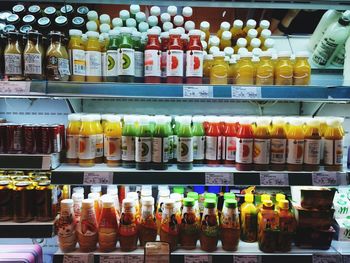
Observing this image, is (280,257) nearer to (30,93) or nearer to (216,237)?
(216,237)

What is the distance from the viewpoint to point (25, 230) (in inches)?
62.7

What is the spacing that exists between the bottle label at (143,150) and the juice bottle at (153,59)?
29 cm

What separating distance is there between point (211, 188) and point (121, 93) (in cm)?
90

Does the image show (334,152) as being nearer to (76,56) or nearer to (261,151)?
(261,151)

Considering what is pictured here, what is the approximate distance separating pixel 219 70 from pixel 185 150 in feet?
1.44

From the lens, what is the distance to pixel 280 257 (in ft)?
5.43

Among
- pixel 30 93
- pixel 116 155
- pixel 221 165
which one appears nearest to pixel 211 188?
pixel 221 165

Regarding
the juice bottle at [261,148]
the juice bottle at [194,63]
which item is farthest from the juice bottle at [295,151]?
the juice bottle at [194,63]

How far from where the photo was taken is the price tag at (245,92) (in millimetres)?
1514

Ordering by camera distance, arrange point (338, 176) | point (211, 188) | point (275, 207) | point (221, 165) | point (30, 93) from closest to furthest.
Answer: point (30, 93) → point (338, 176) → point (221, 165) → point (275, 207) → point (211, 188)

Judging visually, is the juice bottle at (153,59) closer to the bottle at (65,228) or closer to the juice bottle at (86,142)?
the juice bottle at (86,142)

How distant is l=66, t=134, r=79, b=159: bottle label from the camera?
5.50 feet

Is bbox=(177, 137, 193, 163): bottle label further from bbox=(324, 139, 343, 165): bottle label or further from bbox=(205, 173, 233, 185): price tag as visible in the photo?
bbox=(324, 139, 343, 165): bottle label

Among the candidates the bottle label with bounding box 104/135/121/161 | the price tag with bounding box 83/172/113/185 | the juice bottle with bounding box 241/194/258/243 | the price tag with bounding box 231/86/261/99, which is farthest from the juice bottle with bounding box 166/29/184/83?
the juice bottle with bounding box 241/194/258/243
